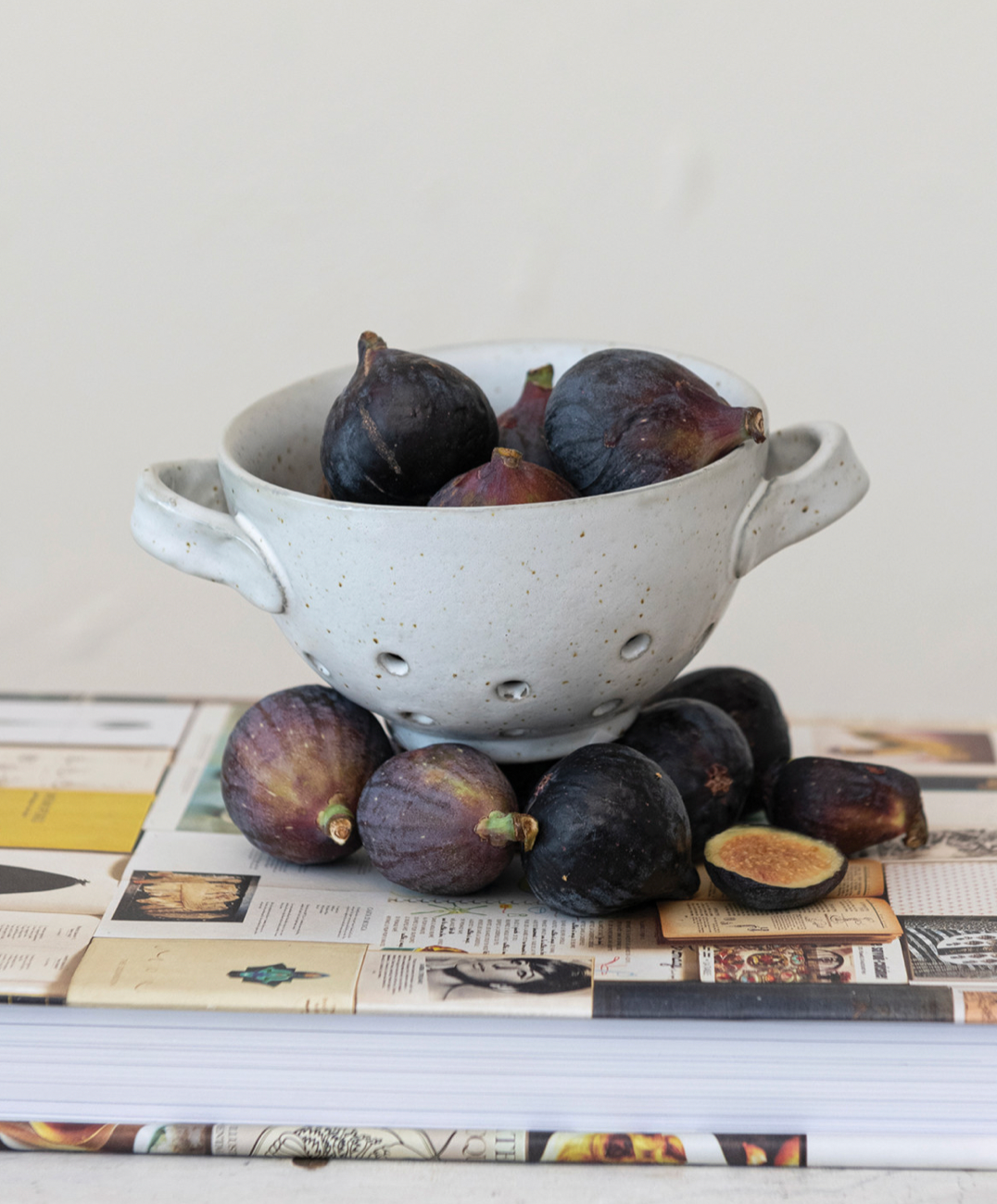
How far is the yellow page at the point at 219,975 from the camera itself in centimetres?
64

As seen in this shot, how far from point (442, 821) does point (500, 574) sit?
13cm

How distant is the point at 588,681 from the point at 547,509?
12cm

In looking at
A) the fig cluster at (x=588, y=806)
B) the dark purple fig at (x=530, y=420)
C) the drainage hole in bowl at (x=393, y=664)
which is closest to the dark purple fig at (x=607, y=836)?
the fig cluster at (x=588, y=806)

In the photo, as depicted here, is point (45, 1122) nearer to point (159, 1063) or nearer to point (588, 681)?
point (159, 1063)

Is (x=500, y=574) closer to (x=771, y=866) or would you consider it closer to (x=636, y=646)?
(x=636, y=646)

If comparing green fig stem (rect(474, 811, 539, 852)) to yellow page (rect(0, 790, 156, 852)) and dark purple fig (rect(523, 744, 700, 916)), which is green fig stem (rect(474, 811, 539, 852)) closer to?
dark purple fig (rect(523, 744, 700, 916))

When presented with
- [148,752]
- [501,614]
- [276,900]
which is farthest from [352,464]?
[148,752]

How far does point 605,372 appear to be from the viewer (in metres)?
0.75

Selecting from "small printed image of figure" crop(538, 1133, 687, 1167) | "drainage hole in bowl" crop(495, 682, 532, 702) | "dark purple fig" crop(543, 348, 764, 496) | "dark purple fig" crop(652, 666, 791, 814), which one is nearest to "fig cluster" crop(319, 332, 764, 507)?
"dark purple fig" crop(543, 348, 764, 496)

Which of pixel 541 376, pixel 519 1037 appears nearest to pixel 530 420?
pixel 541 376

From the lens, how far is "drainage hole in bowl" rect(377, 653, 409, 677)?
739mm

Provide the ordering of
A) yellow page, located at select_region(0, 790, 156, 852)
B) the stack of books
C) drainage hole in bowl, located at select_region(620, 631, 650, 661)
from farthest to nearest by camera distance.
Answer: yellow page, located at select_region(0, 790, 156, 852) < drainage hole in bowl, located at select_region(620, 631, 650, 661) < the stack of books

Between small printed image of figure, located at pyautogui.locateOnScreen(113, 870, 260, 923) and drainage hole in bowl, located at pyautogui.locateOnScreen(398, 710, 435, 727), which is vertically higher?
drainage hole in bowl, located at pyautogui.locateOnScreen(398, 710, 435, 727)

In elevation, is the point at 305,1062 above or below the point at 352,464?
below
